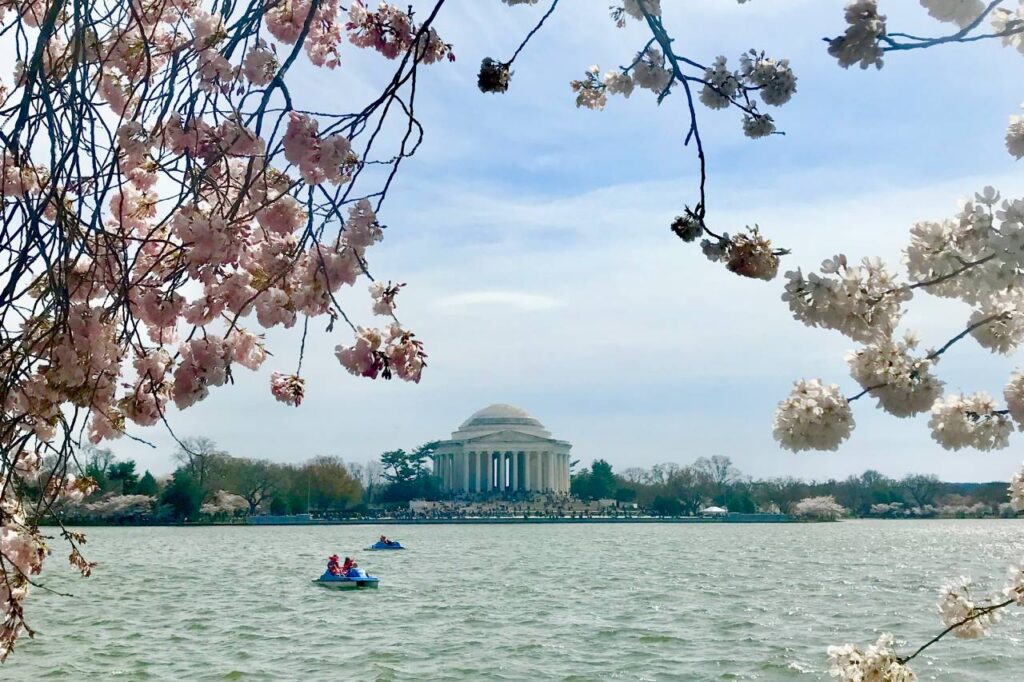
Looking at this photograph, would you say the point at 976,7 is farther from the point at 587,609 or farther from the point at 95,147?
the point at 587,609

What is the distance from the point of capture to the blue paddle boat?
2167 cm

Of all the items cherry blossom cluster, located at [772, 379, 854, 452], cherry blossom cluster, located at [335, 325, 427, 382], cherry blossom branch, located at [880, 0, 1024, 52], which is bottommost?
cherry blossom cluster, located at [772, 379, 854, 452]

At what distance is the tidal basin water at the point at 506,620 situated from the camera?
11953 mm

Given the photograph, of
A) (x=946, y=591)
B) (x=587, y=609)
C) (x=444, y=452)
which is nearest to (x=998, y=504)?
(x=444, y=452)

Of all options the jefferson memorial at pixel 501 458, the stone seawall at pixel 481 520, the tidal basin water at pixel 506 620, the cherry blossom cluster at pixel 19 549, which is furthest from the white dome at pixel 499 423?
the cherry blossom cluster at pixel 19 549

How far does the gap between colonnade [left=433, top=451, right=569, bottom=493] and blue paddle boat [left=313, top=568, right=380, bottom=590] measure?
62.5 meters

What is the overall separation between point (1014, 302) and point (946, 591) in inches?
45.2

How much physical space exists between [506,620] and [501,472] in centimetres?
7236

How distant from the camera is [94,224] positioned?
262 cm

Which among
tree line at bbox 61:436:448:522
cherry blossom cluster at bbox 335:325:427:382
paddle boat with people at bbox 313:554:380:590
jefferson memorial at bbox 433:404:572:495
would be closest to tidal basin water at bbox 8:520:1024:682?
paddle boat with people at bbox 313:554:380:590

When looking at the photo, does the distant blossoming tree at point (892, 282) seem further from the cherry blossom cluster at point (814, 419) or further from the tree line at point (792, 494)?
the tree line at point (792, 494)

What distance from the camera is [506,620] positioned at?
1586 centimetres

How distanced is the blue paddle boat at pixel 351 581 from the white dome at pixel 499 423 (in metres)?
64.2

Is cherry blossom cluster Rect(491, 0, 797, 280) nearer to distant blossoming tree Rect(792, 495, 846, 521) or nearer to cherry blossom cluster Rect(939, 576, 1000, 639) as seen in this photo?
cherry blossom cluster Rect(939, 576, 1000, 639)
